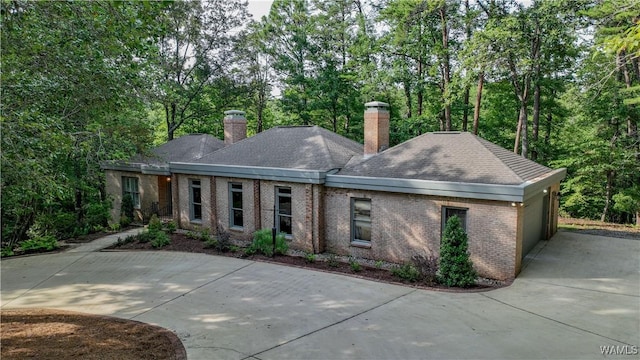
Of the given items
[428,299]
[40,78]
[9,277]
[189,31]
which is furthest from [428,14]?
[9,277]

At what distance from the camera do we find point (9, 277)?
40.7 feet

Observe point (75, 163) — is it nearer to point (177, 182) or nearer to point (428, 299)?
point (177, 182)

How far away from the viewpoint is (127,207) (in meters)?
20.5

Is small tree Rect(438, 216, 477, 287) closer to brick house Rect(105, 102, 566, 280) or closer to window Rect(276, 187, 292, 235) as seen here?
brick house Rect(105, 102, 566, 280)

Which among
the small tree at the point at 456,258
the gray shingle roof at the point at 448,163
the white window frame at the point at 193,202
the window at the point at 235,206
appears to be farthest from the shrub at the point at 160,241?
the small tree at the point at 456,258

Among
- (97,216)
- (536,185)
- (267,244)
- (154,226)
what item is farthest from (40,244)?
(536,185)

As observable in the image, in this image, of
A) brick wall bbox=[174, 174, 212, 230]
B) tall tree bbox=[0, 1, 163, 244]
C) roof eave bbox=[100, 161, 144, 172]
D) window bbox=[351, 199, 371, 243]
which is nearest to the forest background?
tall tree bbox=[0, 1, 163, 244]

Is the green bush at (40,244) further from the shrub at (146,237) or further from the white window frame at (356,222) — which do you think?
the white window frame at (356,222)

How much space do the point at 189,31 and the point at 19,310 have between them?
22.6 metres

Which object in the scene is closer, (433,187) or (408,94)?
(433,187)

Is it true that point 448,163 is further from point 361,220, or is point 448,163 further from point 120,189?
point 120,189

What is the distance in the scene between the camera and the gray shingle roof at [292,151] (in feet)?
49.2

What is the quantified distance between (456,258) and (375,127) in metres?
6.57

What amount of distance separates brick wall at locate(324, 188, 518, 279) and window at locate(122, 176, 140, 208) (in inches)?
467
